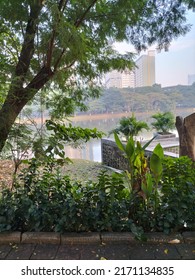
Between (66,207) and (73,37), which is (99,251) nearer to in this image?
(66,207)

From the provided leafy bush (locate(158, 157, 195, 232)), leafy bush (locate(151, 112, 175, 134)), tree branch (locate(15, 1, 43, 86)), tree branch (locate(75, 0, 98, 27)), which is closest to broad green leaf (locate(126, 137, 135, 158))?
leafy bush (locate(158, 157, 195, 232))

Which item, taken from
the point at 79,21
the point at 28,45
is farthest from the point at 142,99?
the point at 28,45

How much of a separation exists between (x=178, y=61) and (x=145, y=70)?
43 centimetres

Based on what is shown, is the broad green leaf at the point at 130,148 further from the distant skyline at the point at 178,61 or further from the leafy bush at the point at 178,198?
the distant skyline at the point at 178,61

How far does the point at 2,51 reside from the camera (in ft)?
6.97

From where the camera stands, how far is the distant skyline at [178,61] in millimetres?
2176

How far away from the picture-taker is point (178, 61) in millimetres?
2258

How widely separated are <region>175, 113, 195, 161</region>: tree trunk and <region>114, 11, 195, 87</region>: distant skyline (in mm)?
544

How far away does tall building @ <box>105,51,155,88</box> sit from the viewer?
2574 millimetres

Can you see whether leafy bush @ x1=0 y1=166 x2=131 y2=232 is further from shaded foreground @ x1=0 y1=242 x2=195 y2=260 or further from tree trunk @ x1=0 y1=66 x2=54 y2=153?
tree trunk @ x1=0 y1=66 x2=54 y2=153

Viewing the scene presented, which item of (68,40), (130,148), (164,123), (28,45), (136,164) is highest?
(28,45)

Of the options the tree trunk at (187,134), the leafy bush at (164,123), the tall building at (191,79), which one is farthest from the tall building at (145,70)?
the leafy bush at (164,123)
